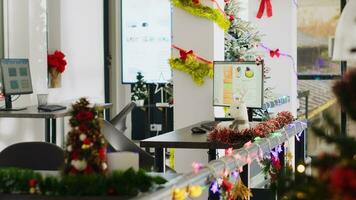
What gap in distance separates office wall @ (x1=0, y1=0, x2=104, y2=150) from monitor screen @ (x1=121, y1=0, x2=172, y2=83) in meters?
0.81

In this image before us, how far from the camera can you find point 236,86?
5.37 metres

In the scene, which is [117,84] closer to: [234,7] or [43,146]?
[234,7]

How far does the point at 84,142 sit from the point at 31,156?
5.08ft

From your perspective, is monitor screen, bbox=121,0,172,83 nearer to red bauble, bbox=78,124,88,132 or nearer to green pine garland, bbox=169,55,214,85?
green pine garland, bbox=169,55,214,85

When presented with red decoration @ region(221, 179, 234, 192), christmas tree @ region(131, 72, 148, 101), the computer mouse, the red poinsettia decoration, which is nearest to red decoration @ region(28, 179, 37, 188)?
red decoration @ region(221, 179, 234, 192)

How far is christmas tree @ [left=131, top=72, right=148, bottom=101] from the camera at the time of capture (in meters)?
9.88

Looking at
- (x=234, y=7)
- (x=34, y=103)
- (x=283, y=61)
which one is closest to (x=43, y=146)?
(x=234, y=7)

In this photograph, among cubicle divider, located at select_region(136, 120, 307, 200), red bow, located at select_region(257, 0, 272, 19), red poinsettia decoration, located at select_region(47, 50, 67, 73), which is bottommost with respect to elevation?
cubicle divider, located at select_region(136, 120, 307, 200)

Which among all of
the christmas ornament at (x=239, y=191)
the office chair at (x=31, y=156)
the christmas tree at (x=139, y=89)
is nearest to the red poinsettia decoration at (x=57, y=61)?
the christmas tree at (x=139, y=89)

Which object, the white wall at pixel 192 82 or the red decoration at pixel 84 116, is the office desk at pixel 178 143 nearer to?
the white wall at pixel 192 82

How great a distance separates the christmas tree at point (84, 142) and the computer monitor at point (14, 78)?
4.46m

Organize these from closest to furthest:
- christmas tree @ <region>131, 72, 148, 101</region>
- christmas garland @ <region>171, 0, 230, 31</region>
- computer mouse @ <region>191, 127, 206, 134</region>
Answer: computer mouse @ <region>191, 127, 206, 134</region> < christmas garland @ <region>171, 0, 230, 31</region> < christmas tree @ <region>131, 72, 148, 101</region>

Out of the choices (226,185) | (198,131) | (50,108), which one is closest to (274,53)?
(50,108)

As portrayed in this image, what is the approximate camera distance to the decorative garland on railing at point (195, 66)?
19.4ft
